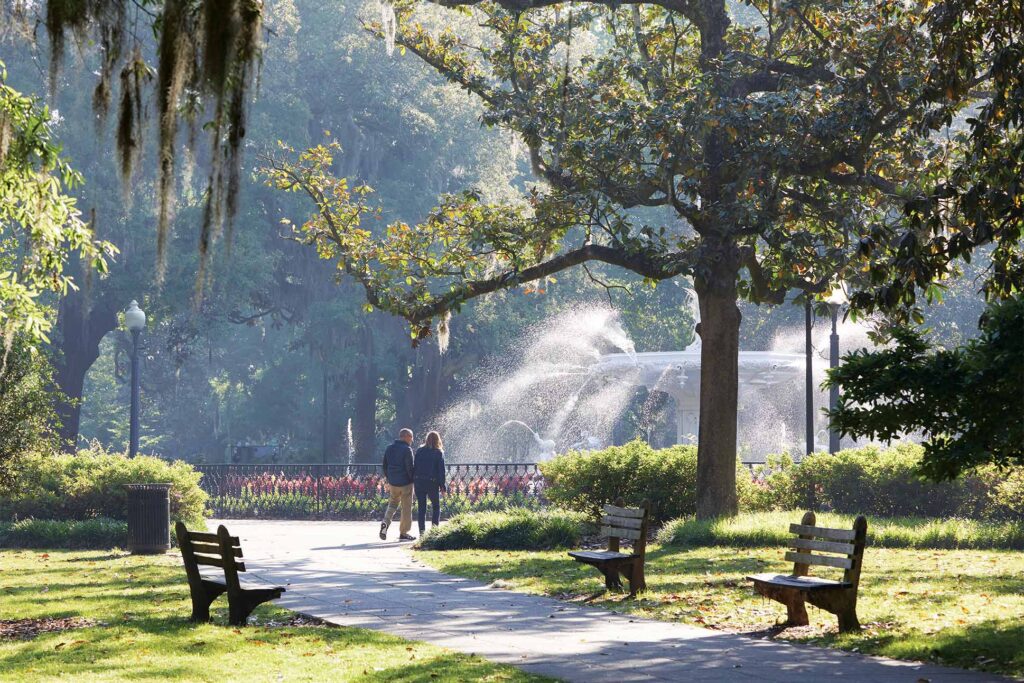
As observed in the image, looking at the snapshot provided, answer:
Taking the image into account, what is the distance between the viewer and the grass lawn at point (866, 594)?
404 inches

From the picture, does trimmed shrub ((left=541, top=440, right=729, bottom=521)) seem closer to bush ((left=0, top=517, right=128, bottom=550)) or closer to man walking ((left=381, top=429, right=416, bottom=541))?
man walking ((left=381, top=429, right=416, bottom=541))

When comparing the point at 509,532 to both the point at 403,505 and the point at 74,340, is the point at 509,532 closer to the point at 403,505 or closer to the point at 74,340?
the point at 403,505

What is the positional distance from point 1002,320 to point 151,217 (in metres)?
38.5

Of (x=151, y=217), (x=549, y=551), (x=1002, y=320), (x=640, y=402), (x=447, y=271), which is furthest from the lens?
(x=640, y=402)

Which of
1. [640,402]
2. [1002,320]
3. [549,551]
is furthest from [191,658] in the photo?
[640,402]

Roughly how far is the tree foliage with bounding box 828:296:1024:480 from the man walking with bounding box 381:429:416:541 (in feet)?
45.3

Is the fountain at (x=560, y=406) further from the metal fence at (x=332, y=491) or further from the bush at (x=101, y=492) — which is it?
the bush at (x=101, y=492)

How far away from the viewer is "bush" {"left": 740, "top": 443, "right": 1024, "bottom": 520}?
2170cm

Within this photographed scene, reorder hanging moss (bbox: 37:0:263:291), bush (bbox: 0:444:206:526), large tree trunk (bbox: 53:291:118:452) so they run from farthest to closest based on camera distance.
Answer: large tree trunk (bbox: 53:291:118:452) < bush (bbox: 0:444:206:526) < hanging moss (bbox: 37:0:263:291)

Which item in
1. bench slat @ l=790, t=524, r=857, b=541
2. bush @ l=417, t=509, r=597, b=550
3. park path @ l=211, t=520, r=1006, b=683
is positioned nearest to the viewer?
park path @ l=211, t=520, r=1006, b=683

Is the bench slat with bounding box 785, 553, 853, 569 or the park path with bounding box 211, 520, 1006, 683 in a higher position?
the bench slat with bounding box 785, 553, 853, 569

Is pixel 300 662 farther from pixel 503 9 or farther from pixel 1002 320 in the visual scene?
pixel 503 9

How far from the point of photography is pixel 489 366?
152 ft

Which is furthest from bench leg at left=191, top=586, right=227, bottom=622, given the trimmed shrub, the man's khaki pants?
the man's khaki pants
